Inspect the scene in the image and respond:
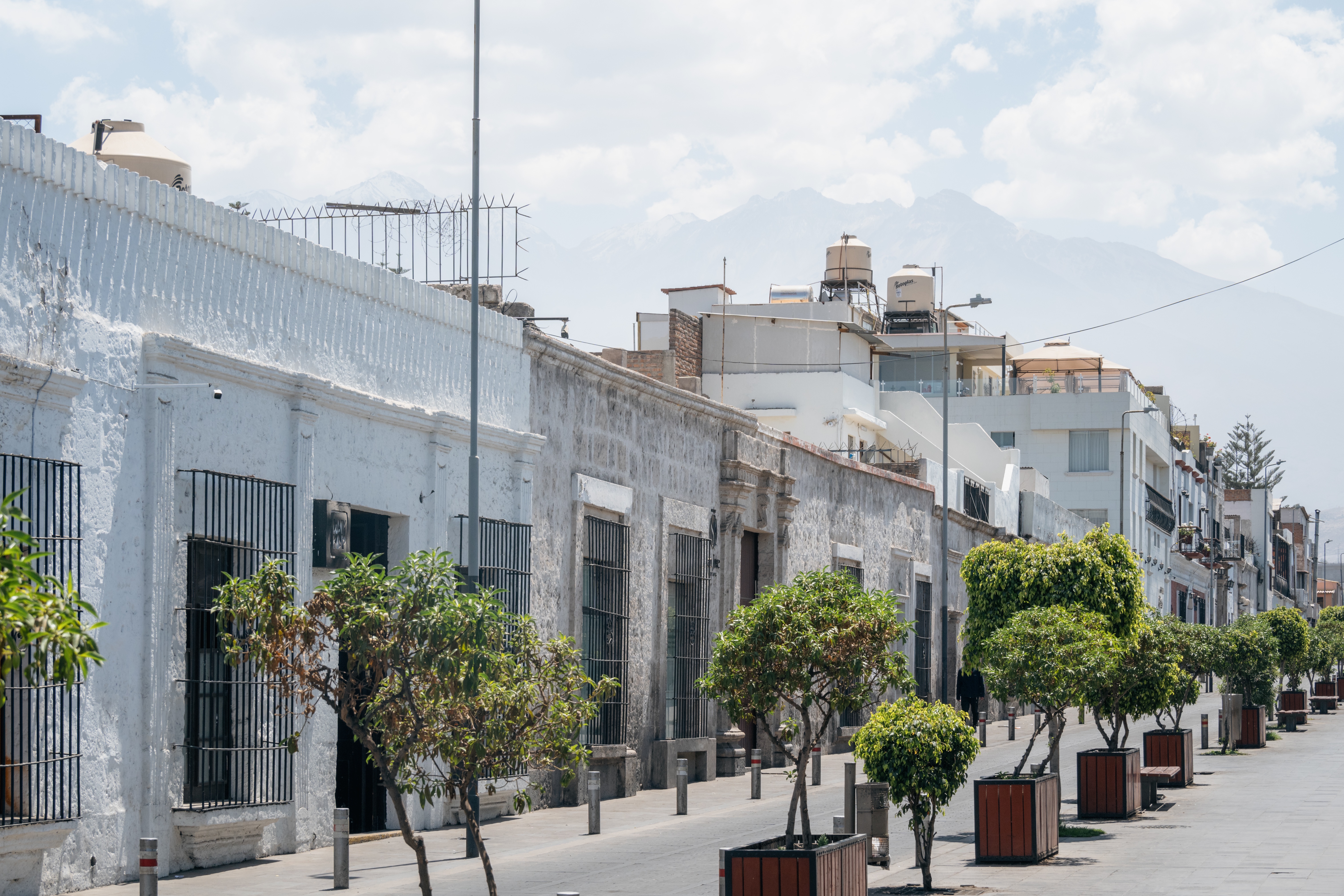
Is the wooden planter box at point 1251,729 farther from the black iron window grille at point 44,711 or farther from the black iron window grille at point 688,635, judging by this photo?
the black iron window grille at point 44,711

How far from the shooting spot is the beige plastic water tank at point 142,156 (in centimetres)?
1997

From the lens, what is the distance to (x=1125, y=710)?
2208 cm

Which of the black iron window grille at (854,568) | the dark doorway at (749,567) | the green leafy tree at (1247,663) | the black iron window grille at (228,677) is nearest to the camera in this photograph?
the black iron window grille at (228,677)

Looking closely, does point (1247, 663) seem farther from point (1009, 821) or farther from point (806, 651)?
point (806, 651)

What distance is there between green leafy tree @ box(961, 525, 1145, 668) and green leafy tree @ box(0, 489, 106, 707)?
→ 14846mm

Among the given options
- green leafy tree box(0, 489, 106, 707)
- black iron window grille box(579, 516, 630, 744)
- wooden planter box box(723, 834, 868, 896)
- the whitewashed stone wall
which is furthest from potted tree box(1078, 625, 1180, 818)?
green leafy tree box(0, 489, 106, 707)

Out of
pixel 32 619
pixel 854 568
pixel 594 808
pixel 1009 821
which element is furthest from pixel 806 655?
pixel 854 568

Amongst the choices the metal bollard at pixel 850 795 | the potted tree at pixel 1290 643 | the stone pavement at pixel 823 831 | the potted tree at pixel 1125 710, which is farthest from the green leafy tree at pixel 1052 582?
the potted tree at pixel 1290 643

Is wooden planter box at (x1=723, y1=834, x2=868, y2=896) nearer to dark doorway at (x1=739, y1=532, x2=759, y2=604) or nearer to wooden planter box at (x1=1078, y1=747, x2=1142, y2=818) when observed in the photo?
wooden planter box at (x1=1078, y1=747, x2=1142, y2=818)

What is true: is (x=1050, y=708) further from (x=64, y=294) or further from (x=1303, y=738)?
(x=1303, y=738)

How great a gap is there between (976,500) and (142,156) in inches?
1203

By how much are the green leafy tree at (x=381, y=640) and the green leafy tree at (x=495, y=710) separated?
2 cm

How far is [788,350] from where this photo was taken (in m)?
49.3

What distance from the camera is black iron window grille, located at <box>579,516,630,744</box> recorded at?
77.5ft
